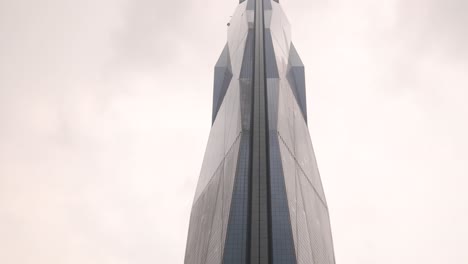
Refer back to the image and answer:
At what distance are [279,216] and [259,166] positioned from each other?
17.6 feet

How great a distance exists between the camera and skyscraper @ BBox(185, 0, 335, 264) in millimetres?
44531

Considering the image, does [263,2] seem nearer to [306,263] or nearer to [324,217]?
[324,217]

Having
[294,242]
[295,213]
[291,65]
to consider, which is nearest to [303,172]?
[295,213]

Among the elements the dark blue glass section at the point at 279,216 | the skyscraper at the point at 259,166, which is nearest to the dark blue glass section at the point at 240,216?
the skyscraper at the point at 259,166

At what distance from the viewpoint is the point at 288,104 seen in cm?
5784

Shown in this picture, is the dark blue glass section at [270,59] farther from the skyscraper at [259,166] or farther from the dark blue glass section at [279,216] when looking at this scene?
the dark blue glass section at [279,216]

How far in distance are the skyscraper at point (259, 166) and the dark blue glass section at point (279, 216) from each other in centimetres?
8

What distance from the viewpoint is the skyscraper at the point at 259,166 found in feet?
146

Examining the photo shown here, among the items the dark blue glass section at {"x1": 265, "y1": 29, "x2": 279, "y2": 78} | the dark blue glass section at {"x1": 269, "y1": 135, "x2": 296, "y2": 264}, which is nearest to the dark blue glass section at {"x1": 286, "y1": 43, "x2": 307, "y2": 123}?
the dark blue glass section at {"x1": 265, "y1": 29, "x2": 279, "y2": 78}

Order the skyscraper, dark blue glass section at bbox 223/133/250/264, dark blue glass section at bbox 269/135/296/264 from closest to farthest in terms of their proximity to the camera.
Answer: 1. dark blue glass section at bbox 269/135/296/264
2. dark blue glass section at bbox 223/133/250/264
3. the skyscraper

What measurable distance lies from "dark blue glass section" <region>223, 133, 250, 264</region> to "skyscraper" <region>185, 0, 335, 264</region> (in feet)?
0.27

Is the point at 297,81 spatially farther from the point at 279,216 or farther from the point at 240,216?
the point at 240,216

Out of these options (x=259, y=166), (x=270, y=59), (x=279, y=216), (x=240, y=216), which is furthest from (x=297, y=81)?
(x=240, y=216)

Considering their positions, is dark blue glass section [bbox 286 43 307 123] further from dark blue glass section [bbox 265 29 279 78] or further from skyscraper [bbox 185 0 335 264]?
dark blue glass section [bbox 265 29 279 78]
